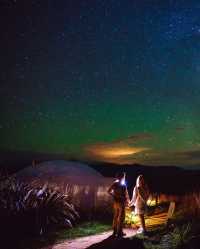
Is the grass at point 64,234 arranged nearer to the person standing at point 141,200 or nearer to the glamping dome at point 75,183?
the glamping dome at point 75,183

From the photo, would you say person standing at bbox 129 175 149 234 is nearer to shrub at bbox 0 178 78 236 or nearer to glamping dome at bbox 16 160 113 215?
shrub at bbox 0 178 78 236

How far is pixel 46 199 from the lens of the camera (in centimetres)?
1330

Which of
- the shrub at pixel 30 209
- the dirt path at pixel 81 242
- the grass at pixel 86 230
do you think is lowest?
the dirt path at pixel 81 242

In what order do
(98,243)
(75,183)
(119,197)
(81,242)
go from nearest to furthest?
(98,243), (119,197), (81,242), (75,183)

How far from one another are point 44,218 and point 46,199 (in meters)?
0.77

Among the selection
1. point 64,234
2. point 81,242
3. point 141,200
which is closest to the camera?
point 81,242

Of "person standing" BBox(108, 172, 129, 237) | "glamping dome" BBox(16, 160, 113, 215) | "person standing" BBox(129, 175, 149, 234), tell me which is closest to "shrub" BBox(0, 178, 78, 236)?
"glamping dome" BBox(16, 160, 113, 215)

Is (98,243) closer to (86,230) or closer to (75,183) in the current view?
(86,230)

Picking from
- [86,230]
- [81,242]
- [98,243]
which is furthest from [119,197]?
[86,230]

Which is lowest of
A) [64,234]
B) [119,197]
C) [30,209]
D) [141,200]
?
[64,234]

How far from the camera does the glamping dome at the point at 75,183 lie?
1577cm

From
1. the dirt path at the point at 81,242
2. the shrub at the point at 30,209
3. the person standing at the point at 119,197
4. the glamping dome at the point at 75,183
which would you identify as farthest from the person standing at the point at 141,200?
the glamping dome at the point at 75,183

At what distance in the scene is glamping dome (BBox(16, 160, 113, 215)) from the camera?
621 inches

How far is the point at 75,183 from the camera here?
16.1 meters
